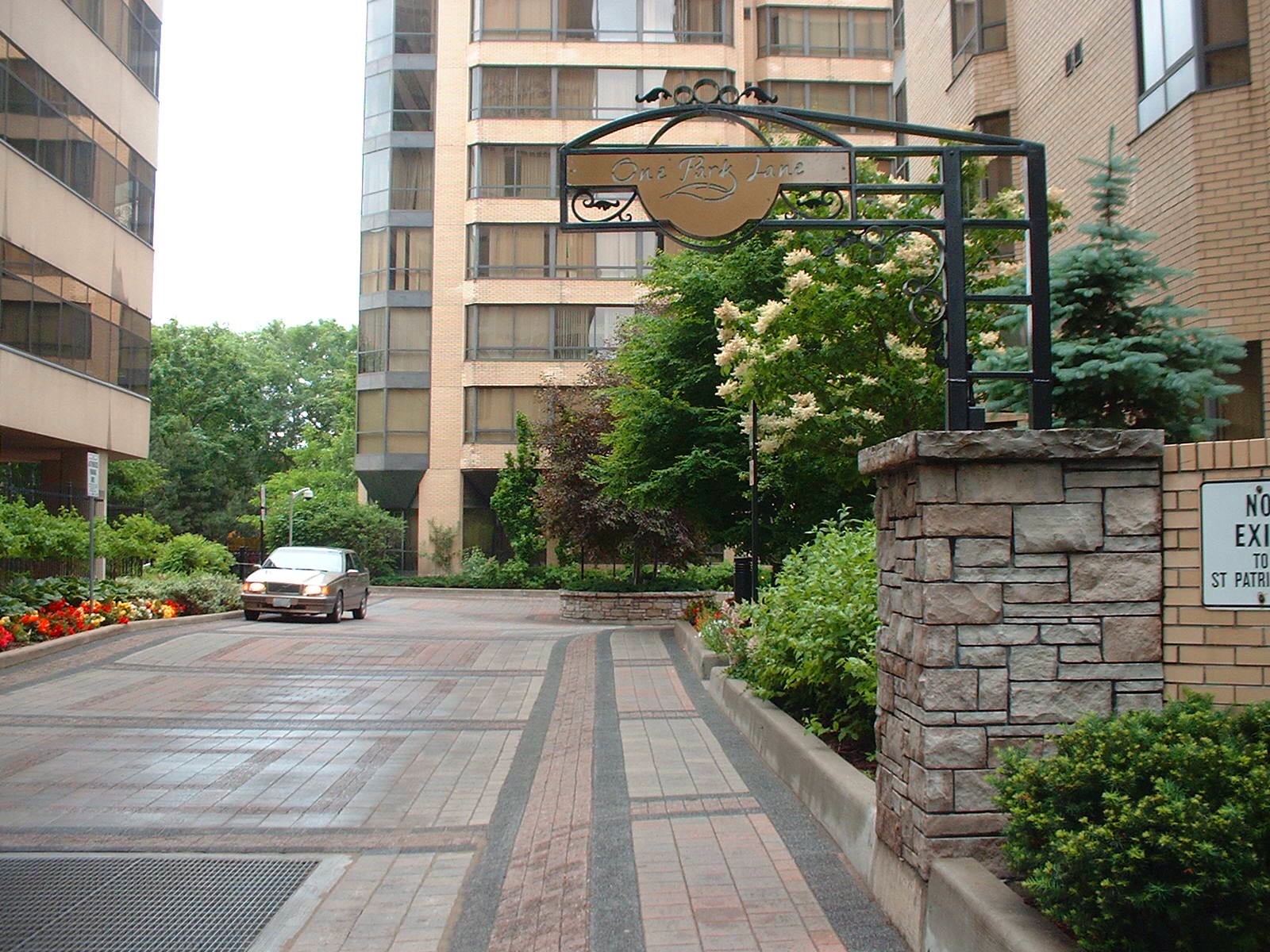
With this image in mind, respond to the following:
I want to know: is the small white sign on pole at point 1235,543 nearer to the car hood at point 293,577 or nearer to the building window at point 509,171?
the car hood at point 293,577

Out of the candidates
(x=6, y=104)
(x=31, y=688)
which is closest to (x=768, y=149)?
(x=31, y=688)

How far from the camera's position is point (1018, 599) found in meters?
4.93

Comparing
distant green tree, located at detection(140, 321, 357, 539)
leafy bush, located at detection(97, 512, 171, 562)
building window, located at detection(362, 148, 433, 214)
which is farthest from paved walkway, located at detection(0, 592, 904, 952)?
distant green tree, located at detection(140, 321, 357, 539)

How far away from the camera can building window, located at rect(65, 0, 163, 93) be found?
80.9ft

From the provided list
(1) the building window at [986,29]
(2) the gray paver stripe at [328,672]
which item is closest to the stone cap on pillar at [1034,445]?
(2) the gray paver stripe at [328,672]

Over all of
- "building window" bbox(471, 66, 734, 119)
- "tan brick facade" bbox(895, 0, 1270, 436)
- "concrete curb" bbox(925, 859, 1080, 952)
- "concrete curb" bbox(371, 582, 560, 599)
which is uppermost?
"building window" bbox(471, 66, 734, 119)

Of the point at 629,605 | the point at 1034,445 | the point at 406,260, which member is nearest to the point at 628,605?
the point at 629,605

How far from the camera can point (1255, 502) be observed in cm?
449

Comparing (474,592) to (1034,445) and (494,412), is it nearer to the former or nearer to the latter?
(494,412)

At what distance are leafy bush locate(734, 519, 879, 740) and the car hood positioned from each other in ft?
51.2

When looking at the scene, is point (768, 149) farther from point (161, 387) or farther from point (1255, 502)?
point (161, 387)

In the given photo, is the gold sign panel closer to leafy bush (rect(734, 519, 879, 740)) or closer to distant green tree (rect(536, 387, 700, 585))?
leafy bush (rect(734, 519, 879, 740))

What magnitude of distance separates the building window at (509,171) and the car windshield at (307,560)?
2108 centimetres

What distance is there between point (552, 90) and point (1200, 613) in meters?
42.3
